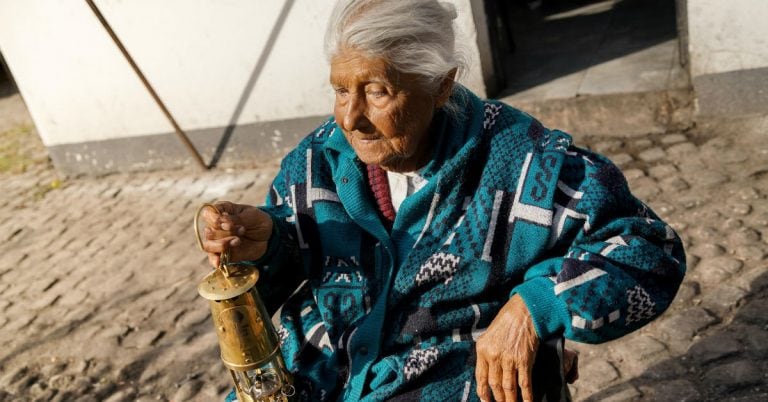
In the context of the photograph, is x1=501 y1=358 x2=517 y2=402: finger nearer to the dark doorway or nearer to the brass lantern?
the brass lantern

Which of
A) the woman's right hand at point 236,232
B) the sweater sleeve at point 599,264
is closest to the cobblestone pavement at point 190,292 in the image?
the sweater sleeve at point 599,264

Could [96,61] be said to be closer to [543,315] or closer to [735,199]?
[735,199]

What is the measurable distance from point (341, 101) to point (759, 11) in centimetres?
338

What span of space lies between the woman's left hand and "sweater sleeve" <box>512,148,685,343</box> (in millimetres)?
32

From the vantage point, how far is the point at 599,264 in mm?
1849

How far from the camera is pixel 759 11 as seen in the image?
4.45 meters

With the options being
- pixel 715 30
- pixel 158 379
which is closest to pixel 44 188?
pixel 158 379

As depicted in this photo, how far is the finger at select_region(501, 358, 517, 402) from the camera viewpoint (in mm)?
1830

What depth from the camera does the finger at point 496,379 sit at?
72.9 inches

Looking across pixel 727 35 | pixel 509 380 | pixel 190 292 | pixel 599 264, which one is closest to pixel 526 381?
pixel 509 380

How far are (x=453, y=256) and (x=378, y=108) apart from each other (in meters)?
0.44

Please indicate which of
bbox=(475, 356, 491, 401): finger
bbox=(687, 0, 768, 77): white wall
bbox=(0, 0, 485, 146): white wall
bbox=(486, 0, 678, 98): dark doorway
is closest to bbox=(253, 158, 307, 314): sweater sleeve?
bbox=(475, 356, 491, 401): finger

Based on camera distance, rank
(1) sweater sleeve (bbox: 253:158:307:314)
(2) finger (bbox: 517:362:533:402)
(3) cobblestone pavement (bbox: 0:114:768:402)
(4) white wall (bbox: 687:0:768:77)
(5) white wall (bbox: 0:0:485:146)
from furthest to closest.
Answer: (5) white wall (bbox: 0:0:485:146) < (4) white wall (bbox: 687:0:768:77) < (3) cobblestone pavement (bbox: 0:114:768:402) < (1) sweater sleeve (bbox: 253:158:307:314) < (2) finger (bbox: 517:362:533:402)

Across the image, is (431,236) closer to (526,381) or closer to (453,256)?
(453,256)
